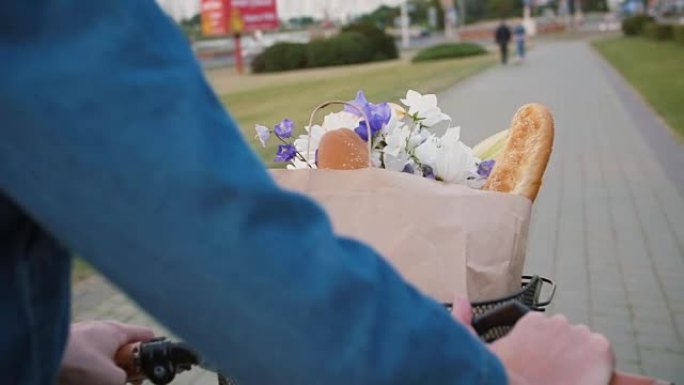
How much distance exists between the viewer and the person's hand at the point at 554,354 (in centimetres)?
109

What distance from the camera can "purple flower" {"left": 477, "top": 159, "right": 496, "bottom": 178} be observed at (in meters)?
1.89

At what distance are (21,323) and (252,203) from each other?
0.97 ft

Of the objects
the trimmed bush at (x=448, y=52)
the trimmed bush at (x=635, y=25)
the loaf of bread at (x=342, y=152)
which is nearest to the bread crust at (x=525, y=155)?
the loaf of bread at (x=342, y=152)

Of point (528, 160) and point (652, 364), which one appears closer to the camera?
point (528, 160)

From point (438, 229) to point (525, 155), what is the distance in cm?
45

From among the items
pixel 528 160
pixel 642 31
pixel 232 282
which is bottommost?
pixel 642 31

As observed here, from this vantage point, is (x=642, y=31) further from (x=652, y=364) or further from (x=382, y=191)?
(x=382, y=191)

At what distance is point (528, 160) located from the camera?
179cm

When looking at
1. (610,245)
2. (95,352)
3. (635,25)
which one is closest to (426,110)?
(95,352)

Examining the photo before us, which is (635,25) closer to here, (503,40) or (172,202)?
(503,40)

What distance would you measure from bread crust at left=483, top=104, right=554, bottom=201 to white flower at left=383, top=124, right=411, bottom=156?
0.61ft

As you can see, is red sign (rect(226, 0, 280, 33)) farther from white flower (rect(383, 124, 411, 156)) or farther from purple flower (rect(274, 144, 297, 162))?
white flower (rect(383, 124, 411, 156))

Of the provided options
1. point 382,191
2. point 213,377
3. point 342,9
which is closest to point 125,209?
point 382,191

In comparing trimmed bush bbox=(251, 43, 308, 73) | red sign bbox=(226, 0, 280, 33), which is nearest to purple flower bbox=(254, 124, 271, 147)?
trimmed bush bbox=(251, 43, 308, 73)
